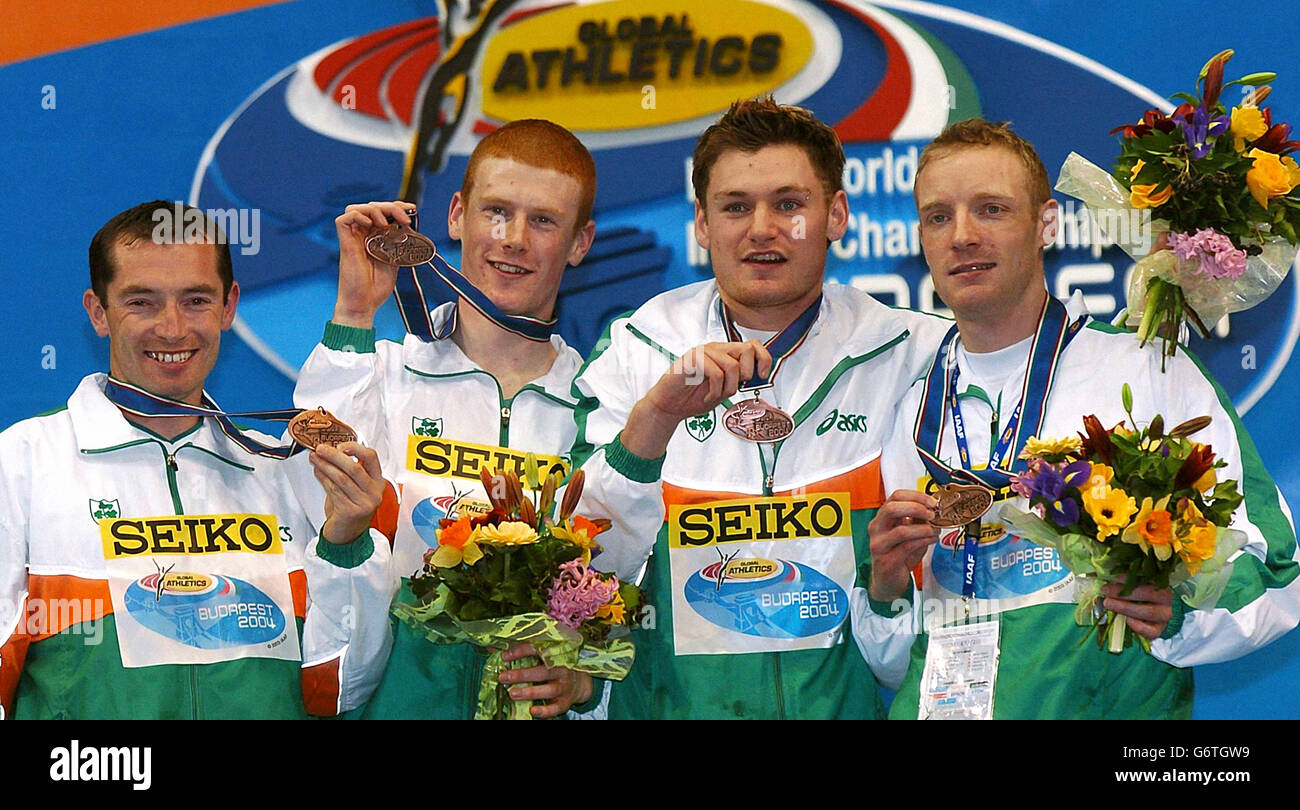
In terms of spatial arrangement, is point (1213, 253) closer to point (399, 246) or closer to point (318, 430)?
point (399, 246)

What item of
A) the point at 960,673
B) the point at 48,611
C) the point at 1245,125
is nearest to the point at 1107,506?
the point at 960,673

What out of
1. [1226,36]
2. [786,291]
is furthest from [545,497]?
[1226,36]

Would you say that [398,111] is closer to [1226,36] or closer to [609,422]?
[609,422]

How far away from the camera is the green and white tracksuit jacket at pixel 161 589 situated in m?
4.12

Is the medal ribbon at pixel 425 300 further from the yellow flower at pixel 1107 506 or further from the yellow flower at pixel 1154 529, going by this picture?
the yellow flower at pixel 1154 529

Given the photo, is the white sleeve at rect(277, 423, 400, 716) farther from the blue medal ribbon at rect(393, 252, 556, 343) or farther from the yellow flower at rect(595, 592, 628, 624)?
the yellow flower at rect(595, 592, 628, 624)

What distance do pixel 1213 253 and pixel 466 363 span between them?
2.08 metres

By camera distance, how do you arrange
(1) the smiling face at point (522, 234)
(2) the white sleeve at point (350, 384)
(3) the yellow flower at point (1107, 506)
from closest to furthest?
1. (3) the yellow flower at point (1107, 506)
2. (2) the white sleeve at point (350, 384)
3. (1) the smiling face at point (522, 234)

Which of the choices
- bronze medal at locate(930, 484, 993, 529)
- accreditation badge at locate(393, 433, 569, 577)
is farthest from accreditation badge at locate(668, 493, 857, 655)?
accreditation badge at locate(393, 433, 569, 577)

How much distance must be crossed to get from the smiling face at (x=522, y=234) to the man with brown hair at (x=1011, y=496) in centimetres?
105

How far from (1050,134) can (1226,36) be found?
597 millimetres

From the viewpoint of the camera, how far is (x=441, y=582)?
3811 mm

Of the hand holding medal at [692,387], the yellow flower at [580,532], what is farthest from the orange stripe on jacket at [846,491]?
the yellow flower at [580,532]
